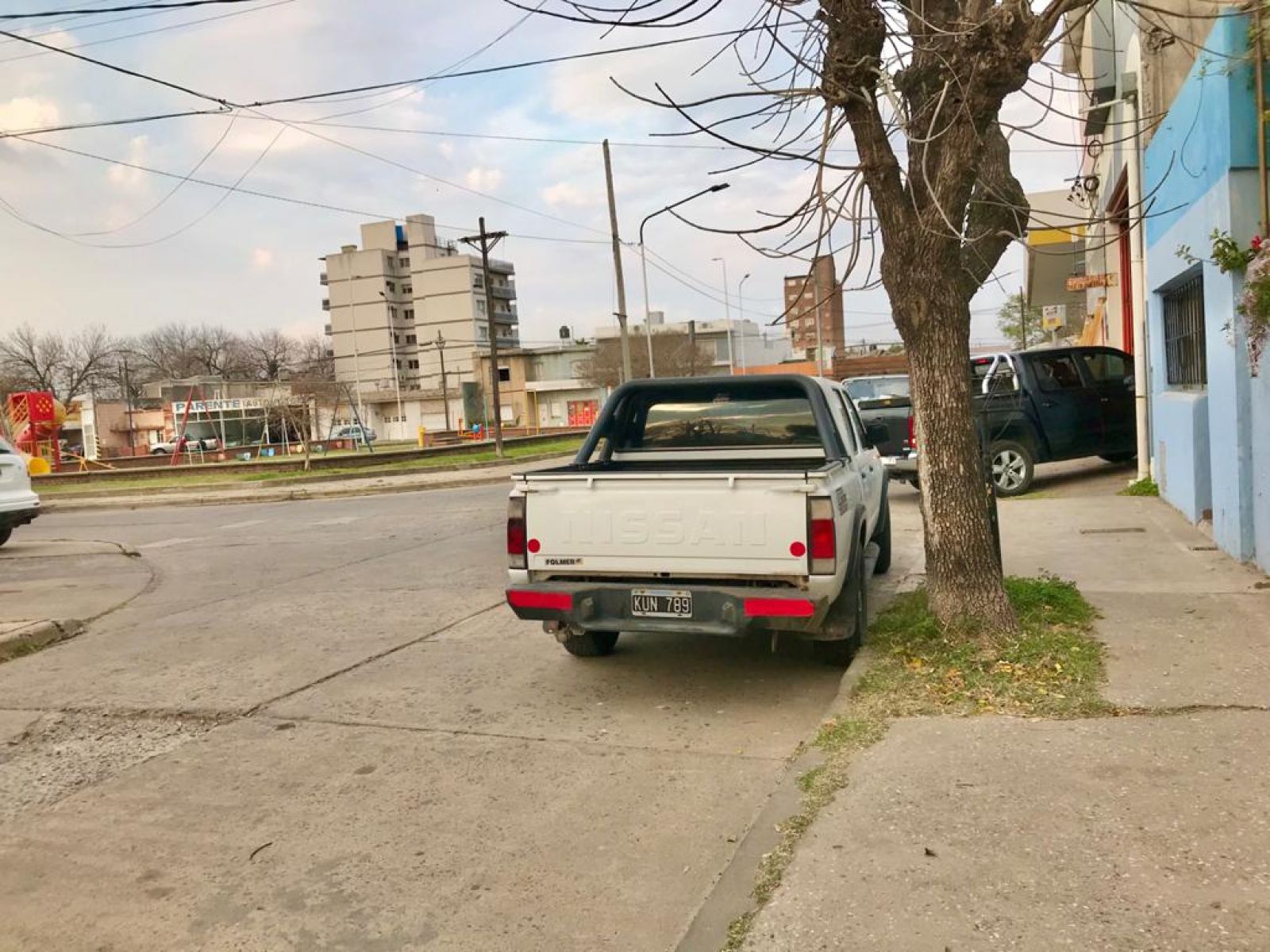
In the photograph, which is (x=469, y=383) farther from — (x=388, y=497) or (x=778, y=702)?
(x=778, y=702)

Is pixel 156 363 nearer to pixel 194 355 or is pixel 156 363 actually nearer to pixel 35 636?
pixel 194 355

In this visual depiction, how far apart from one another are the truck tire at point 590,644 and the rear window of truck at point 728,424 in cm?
155

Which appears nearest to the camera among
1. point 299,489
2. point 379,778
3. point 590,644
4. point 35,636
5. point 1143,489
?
point 379,778

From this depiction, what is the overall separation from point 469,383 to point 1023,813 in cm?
6598

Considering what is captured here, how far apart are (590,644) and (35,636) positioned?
15.5ft

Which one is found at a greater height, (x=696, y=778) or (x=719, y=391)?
(x=719, y=391)

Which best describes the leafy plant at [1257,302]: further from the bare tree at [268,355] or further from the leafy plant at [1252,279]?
the bare tree at [268,355]

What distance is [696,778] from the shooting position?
4.55 metres

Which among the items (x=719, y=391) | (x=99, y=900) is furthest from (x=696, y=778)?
(x=719, y=391)

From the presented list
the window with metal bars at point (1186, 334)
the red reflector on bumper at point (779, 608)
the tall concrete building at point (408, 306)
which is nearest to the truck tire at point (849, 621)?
the red reflector on bumper at point (779, 608)

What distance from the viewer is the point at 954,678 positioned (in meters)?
5.25

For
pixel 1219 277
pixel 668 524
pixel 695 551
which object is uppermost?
pixel 1219 277

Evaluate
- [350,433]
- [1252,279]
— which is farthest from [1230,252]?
[350,433]

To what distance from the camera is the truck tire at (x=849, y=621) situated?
564 cm
